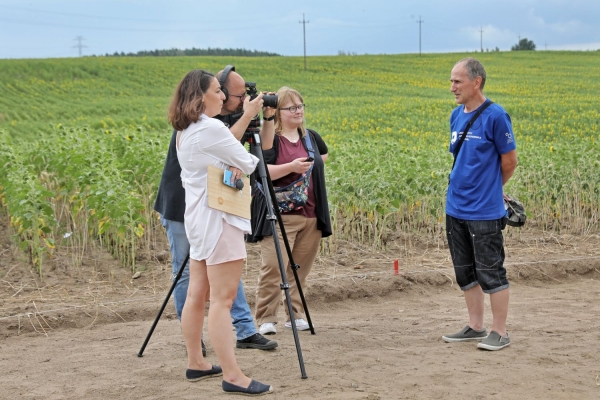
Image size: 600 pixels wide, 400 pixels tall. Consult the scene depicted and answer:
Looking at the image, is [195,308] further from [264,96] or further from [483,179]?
[483,179]

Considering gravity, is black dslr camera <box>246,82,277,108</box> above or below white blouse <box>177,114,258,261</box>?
above

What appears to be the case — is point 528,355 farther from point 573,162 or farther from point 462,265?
point 573,162

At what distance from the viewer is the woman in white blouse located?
13.6ft

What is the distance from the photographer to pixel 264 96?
480 cm

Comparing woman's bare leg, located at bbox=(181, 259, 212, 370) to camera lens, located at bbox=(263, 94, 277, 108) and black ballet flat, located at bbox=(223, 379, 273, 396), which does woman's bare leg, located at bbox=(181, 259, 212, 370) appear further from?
camera lens, located at bbox=(263, 94, 277, 108)

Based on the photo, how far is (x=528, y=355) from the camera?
5.05 metres

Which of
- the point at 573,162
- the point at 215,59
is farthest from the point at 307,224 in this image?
the point at 215,59

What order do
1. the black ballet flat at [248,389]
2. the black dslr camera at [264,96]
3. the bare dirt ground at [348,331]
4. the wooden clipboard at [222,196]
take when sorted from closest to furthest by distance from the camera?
1. the wooden clipboard at [222,196]
2. the black ballet flat at [248,389]
3. the bare dirt ground at [348,331]
4. the black dslr camera at [264,96]

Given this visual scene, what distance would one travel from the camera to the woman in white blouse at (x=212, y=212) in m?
4.15

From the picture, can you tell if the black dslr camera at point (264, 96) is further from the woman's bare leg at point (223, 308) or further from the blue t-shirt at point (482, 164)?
the blue t-shirt at point (482, 164)

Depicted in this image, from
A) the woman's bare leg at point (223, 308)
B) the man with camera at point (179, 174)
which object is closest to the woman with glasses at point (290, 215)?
the man with camera at point (179, 174)

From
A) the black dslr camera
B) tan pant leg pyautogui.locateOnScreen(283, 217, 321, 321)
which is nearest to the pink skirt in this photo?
the black dslr camera

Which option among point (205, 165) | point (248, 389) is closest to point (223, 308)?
point (248, 389)

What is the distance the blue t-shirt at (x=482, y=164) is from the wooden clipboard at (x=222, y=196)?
1723 mm
